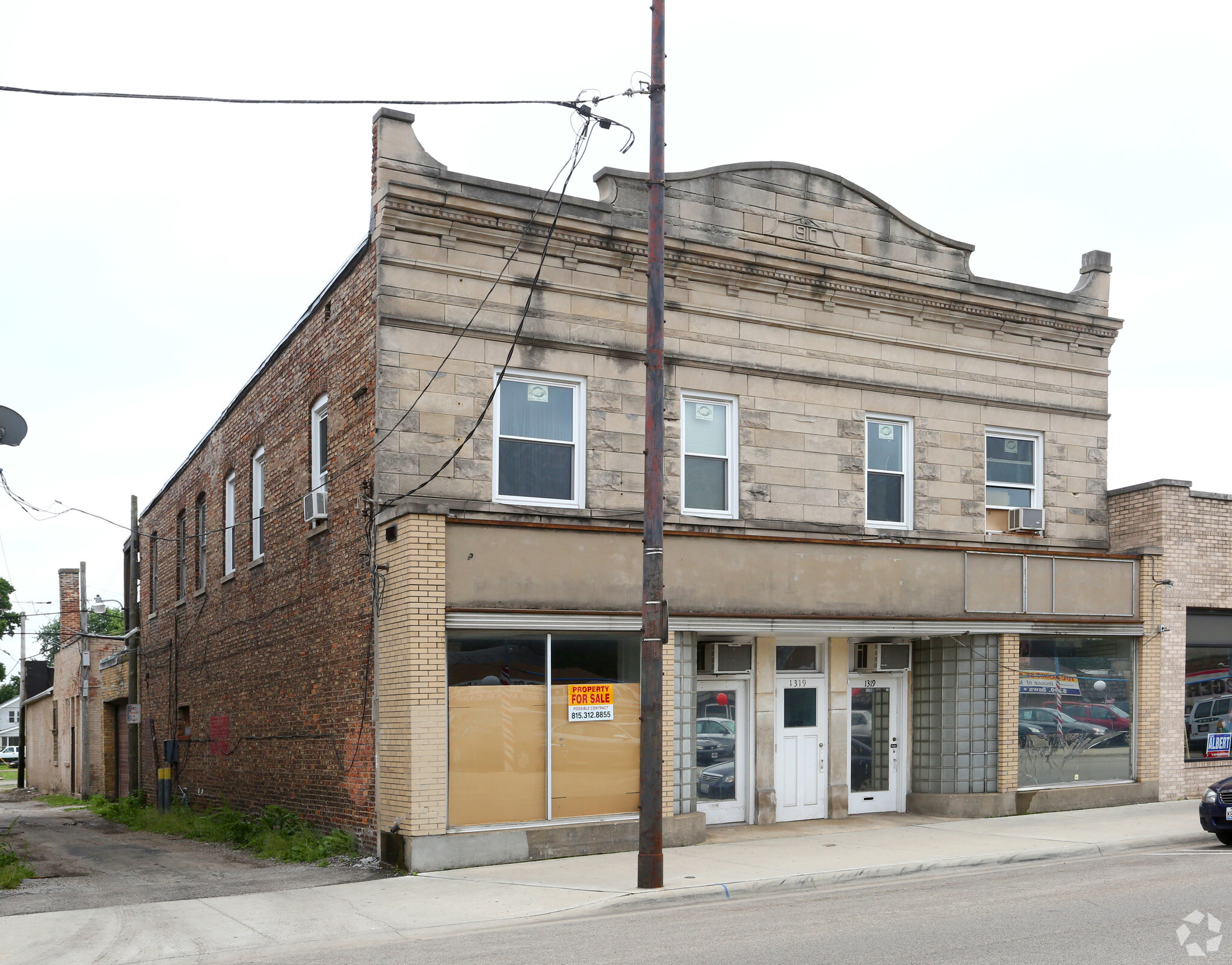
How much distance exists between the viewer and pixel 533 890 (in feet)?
40.5

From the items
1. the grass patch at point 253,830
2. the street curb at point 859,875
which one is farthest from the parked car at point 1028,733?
the grass patch at point 253,830

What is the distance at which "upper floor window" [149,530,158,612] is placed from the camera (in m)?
30.0

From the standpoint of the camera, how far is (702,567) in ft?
51.2

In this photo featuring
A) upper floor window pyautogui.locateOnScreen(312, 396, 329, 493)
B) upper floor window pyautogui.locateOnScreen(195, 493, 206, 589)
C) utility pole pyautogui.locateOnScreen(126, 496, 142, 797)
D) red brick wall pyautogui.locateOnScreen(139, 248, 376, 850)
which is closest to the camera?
red brick wall pyautogui.locateOnScreen(139, 248, 376, 850)

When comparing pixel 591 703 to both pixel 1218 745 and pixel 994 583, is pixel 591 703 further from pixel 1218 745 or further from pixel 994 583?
pixel 1218 745

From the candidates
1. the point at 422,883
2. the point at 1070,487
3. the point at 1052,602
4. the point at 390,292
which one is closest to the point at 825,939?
the point at 422,883

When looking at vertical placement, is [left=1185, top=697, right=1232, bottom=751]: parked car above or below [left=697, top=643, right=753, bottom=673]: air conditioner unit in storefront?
below

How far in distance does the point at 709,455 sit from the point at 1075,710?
23.5 feet

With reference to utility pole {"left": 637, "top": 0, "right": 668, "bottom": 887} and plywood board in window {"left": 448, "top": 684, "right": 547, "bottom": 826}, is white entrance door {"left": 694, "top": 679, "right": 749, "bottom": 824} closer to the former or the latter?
plywood board in window {"left": 448, "top": 684, "right": 547, "bottom": 826}

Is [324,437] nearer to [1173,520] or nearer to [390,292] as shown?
[390,292]

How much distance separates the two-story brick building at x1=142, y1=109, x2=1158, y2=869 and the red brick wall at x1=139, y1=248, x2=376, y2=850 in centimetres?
10

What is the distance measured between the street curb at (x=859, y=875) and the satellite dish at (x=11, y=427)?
25.6ft

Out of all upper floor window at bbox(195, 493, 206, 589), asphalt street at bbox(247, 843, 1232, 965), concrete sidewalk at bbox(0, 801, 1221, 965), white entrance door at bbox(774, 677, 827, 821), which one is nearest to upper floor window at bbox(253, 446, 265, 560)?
upper floor window at bbox(195, 493, 206, 589)

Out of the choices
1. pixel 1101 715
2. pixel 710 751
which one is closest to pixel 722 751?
pixel 710 751
